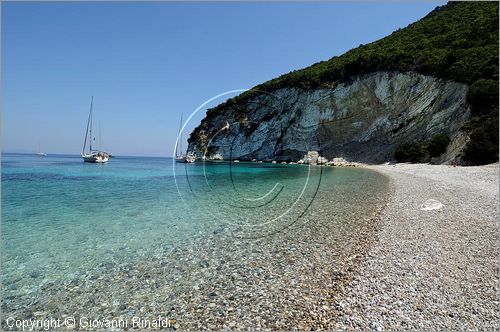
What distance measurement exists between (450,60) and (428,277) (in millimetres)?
56416

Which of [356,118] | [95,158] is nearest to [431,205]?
[356,118]

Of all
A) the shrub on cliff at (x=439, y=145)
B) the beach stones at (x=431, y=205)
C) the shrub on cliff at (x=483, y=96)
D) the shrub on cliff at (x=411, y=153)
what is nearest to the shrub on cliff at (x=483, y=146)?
the shrub on cliff at (x=483, y=96)

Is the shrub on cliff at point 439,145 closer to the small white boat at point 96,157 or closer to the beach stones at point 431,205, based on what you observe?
the beach stones at point 431,205

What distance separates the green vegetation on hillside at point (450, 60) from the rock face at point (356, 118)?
6.25ft

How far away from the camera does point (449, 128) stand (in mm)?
44906

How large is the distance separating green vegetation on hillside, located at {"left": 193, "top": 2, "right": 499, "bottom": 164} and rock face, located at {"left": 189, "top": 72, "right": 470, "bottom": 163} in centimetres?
191

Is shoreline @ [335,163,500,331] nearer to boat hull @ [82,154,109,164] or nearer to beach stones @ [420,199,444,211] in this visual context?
beach stones @ [420,199,444,211]

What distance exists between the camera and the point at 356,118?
63.3m

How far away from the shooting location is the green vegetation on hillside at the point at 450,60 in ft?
124

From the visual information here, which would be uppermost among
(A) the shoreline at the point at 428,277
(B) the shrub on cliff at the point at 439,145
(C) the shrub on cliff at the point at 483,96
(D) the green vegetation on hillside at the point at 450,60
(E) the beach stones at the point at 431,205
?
(D) the green vegetation on hillside at the point at 450,60

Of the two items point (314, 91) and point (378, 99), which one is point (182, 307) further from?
point (314, 91)

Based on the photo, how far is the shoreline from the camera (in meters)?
5.25

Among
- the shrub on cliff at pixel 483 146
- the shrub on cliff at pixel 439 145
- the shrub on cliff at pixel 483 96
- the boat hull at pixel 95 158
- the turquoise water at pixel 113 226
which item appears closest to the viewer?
the turquoise water at pixel 113 226

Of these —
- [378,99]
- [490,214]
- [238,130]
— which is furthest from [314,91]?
[490,214]
